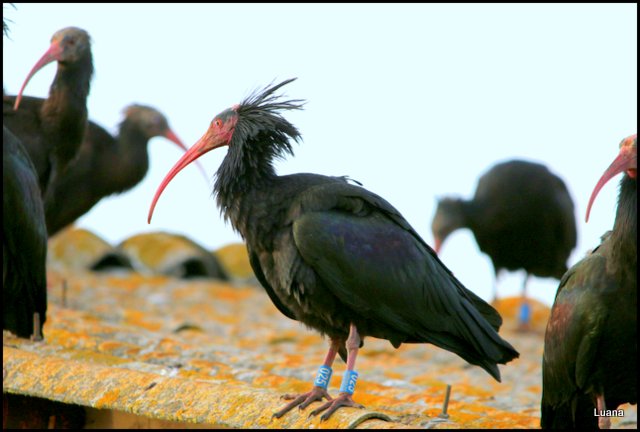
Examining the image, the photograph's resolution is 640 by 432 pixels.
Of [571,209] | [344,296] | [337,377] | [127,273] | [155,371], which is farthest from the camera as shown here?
[571,209]

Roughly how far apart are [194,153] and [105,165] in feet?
17.4

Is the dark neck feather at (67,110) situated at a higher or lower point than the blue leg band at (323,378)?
higher

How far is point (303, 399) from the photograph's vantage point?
466 cm

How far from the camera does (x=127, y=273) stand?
12.0 m

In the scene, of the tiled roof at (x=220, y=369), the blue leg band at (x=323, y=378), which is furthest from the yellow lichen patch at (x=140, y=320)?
the blue leg band at (x=323, y=378)

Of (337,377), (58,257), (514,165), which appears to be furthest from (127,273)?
(337,377)

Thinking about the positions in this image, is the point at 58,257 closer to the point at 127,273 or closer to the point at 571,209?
the point at 127,273

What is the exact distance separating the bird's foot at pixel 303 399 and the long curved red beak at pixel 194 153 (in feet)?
4.28

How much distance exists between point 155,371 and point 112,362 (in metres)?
0.34

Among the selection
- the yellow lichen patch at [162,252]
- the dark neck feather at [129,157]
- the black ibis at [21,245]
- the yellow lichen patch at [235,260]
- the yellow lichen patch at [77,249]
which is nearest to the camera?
the black ibis at [21,245]

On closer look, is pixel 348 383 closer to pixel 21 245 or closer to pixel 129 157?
pixel 21 245

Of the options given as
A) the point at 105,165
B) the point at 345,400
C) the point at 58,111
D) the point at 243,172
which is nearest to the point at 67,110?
the point at 58,111

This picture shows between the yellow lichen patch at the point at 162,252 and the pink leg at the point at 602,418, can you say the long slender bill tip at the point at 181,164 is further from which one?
the yellow lichen patch at the point at 162,252

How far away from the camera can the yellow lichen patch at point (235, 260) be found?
14248 mm
